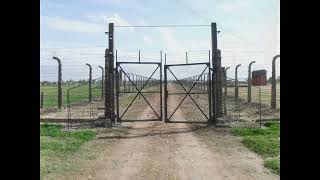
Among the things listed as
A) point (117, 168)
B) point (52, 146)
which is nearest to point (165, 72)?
point (52, 146)

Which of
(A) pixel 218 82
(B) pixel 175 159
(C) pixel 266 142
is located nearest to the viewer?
(B) pixel 175 159

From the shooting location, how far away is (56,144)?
12531 millimetres

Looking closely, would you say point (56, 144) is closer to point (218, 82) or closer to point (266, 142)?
point (266, 142)

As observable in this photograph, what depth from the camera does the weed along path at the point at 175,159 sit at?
9023mm

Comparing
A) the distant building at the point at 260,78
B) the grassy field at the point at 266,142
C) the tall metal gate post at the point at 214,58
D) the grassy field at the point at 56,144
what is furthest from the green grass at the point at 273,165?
the distant building at the point at 260,78

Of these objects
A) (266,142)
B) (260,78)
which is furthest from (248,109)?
(266,142)

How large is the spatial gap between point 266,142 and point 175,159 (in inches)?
119

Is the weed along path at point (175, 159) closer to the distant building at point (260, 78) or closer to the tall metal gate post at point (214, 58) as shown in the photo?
the tall metal gate post at point (214, 58)

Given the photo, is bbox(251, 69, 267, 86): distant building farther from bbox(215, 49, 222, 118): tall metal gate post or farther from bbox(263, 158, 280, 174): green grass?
bbox(263, 158, 280, 174): green grass

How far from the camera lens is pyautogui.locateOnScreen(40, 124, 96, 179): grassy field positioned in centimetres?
989

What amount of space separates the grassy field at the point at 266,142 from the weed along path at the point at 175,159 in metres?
0.20
